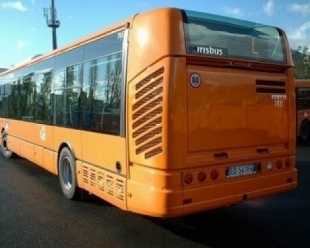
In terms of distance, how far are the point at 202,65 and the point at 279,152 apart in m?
1.88

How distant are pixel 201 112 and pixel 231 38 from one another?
114cm

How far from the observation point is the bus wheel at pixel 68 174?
6852mm

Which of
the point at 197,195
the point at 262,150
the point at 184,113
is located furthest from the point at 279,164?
the point at 184,113

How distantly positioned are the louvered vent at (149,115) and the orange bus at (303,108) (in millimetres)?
15200

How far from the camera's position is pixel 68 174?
7.21 metres

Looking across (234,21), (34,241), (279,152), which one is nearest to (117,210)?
(34,241)

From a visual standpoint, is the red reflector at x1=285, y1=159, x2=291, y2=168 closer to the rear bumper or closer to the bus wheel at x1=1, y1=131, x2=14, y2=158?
the rear bumper

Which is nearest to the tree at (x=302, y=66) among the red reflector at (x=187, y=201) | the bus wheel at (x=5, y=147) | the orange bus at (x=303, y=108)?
the orange bus at (x=303, y=108)

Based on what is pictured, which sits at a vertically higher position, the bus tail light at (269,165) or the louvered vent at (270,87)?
the louvered vent at (270,87)

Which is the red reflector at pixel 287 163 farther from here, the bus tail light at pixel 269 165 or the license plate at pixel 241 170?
the license plate at pixel 241 170

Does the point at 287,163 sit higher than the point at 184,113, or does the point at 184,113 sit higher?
the point at 184,113

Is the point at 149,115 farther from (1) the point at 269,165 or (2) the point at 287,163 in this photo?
(2) the point at 287,163

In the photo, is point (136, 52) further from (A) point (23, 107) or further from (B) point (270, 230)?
(A) point (23, 107)

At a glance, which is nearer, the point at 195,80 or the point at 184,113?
the point at 184,113
